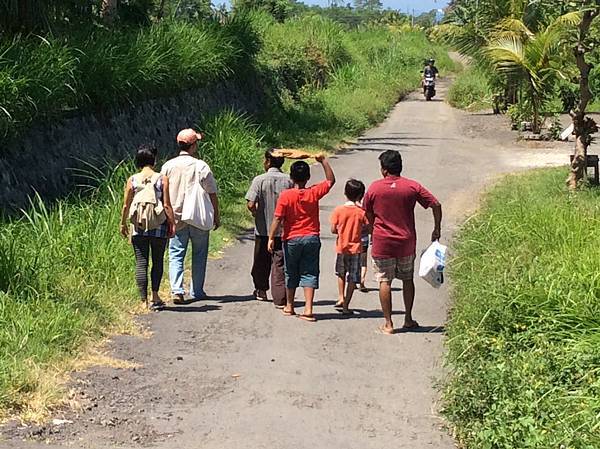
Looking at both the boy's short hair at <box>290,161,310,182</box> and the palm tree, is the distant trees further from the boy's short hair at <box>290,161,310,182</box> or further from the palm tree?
the boy's short hair at <box>290,161,310,182</box>

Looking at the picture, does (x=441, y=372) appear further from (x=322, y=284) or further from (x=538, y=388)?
(x=322, y=284)

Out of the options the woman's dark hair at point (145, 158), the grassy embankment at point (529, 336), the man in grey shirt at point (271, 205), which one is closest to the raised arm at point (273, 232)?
the man in grey shirt at point (271, 205)

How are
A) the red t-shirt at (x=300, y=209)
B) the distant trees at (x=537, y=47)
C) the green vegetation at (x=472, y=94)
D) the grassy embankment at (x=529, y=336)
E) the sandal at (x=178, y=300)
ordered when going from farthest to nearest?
1. the green vegetation at (x=472, y=94)
2. the distant trees at (x=537, y=47)
3. the sandal at (x=178, y=300)
4. the red t-shirt at (x=300, y=209)
5. the grassy embankment at (x=529, y=336)

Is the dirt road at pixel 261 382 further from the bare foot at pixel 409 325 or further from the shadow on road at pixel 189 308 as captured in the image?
the bare foot at pixel 409 325

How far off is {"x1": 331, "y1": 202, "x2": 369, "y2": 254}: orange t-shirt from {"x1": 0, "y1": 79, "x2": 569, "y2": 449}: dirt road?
659mm

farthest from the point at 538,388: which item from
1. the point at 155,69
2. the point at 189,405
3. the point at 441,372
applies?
the point at 155,69

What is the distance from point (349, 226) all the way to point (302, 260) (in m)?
0.56

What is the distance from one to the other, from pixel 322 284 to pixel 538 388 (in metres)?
4.94

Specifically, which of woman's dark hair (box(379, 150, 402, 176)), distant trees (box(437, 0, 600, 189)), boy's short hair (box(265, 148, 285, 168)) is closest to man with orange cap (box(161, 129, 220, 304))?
boy's short hair (box(265, 148, 285, 168))

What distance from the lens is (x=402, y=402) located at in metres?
6.46

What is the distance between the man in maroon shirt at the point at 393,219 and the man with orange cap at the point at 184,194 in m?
1.78

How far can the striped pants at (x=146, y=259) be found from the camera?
28.3ft

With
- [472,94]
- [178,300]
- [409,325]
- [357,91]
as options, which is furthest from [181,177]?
[472,94]

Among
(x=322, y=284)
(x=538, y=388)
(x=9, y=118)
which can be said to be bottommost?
(x=322, y=284)
